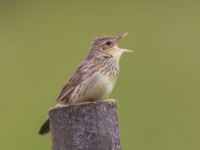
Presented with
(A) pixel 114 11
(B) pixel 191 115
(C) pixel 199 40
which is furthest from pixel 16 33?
(B) pixel 191 115

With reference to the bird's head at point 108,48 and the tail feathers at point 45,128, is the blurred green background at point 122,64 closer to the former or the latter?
the bird's head at point 108,48

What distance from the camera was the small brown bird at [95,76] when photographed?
784 cm

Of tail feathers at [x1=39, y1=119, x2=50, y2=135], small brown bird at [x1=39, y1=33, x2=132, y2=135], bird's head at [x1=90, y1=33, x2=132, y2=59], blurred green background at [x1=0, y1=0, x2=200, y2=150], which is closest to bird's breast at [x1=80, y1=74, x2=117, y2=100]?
small brown bird at [x1=39, y1=33, x2=132, y2=135]

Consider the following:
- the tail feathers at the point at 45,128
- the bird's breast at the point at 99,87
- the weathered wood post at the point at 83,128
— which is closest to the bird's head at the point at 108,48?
the bird's breast at the point at 99,87

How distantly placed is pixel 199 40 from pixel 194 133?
245 cm

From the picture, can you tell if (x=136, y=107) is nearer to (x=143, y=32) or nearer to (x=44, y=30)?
(x=143, y=32)

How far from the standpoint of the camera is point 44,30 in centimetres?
1582

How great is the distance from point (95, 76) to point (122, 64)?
576 cm

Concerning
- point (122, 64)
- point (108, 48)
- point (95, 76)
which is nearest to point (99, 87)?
point (95, 76)

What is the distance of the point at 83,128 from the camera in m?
6.84

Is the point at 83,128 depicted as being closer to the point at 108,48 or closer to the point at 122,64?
the point at 108,48

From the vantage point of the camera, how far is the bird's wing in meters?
7.87

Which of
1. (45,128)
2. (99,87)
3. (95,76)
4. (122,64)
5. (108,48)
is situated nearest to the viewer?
(45,128)

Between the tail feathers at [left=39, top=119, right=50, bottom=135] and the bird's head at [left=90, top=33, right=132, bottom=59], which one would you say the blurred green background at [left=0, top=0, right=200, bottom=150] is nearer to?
the bird's head at [left=90, top=33, right=132, bottom=59]
